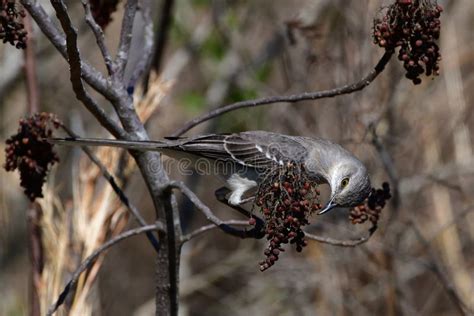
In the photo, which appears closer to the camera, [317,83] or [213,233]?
[317,83]

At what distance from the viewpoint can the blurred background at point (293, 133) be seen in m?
4.34

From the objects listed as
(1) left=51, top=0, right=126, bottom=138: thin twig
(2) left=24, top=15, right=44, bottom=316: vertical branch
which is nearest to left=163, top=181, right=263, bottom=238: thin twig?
(1) left=51, top=0, right=126, bottom=138: thin twig

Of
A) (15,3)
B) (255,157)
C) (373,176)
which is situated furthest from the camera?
(373,176)

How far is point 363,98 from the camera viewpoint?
5227 mm

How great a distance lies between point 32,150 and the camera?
2924 millimetres

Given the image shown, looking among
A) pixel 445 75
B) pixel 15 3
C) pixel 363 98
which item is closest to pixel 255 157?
pixel 15 3

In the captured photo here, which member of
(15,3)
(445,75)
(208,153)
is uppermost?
(445,75)

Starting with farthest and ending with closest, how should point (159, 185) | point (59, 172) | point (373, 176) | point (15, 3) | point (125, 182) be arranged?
point (59, 172), point (373, 176), point (125, 182), point (159, 185), point (15, 3)

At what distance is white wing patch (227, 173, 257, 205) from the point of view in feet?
12.0

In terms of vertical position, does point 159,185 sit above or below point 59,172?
below

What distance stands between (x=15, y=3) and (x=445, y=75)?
13.6 feet

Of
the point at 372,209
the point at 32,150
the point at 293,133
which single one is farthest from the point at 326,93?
the point at 293,133

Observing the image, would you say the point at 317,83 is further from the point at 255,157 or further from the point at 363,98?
the point at 255,157

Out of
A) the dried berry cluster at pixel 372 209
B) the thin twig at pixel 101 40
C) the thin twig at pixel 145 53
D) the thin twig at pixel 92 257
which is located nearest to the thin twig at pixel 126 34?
the thin twig at pixel 101 40
